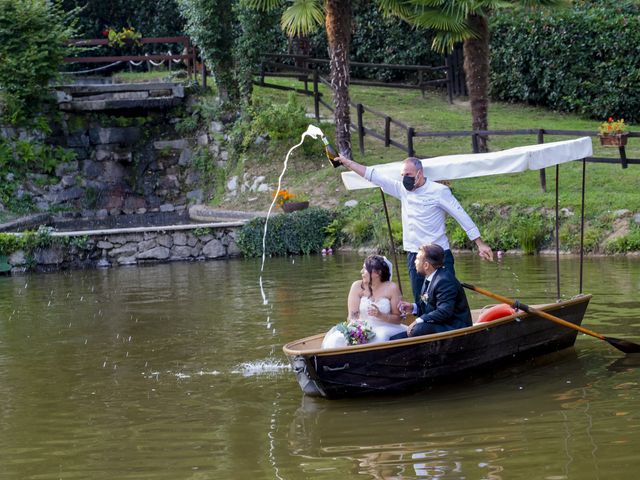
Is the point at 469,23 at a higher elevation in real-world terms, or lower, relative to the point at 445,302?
higher

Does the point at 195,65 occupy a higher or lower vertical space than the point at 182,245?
higher

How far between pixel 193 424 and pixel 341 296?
7163 millimetres

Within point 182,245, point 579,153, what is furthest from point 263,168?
point 579,153

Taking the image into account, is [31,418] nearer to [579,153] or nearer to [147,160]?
[579,153]

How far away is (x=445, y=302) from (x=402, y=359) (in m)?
0.75

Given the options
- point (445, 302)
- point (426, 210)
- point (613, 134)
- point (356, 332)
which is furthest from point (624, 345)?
point (613, 134)

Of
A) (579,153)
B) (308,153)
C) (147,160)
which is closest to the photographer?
(579,153)

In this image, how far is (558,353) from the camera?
41.5ft

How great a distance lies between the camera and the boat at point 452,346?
10.5 metres

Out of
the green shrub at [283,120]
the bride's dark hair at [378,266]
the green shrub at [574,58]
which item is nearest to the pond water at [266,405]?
the bride's dark hair at [378,266]

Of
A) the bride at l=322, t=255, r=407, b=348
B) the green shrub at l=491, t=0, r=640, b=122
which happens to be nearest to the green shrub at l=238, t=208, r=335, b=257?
the green shrub at l=491, t=0, r=640, b=122

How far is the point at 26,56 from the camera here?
94.4 ft

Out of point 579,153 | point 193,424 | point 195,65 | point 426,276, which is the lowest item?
point 193,424

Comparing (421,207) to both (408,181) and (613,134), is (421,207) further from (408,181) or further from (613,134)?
(613,134)
